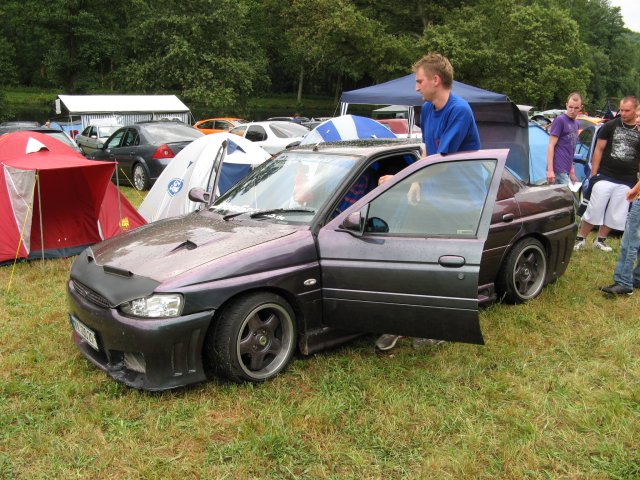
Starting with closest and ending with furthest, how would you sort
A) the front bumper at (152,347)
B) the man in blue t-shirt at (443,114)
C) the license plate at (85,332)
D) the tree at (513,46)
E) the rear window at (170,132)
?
the front bumper at (152,347)
the license plate at (85,332)
the man in blue t-shirt at (443,114)
the rear window at (170,132)
the tree at (513,46)

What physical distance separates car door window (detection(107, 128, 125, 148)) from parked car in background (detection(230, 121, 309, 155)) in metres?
3.76

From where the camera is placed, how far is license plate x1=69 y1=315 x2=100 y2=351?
3.61m

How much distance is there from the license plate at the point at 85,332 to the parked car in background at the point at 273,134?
12.1 m

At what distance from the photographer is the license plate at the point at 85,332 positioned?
3605mm

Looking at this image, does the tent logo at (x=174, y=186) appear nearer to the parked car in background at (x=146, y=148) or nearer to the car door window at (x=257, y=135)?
the parked car in background at (x=146, y=148)

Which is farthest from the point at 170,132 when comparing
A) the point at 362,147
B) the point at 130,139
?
the point at 362,147

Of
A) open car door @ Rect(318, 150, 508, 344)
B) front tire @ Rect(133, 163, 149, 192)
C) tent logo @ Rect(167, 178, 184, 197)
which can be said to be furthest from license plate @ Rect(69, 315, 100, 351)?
front tire @ Rect(133, 163, 149, 192)

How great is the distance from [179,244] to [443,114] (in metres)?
2.11

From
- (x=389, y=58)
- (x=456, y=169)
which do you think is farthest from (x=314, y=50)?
(x=456, y=169)

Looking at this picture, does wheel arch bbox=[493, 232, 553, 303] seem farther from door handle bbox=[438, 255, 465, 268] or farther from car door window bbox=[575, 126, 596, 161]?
car door window bbox=[575, 126, 596, 161]

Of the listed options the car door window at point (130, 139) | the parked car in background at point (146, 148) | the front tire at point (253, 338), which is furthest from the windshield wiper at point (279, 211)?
the car door window at point (130, 139)

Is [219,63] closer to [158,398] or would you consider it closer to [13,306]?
[13,306]

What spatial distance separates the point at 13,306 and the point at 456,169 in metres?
4.31

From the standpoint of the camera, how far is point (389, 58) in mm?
33156
